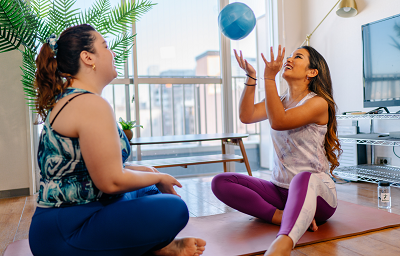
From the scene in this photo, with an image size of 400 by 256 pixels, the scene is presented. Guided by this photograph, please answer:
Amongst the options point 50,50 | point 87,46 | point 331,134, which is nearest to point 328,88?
point 331,134

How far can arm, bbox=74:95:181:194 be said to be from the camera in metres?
0.91

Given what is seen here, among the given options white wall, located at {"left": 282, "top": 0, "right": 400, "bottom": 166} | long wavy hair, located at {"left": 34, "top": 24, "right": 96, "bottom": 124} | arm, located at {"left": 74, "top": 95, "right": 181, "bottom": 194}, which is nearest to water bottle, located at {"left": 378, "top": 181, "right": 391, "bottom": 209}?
white wall, located at {"left": 282, "top": 0, "right": 400, "bottom": 166}

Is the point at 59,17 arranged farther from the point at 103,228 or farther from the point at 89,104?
the point at 103,228

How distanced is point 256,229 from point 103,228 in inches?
33.9

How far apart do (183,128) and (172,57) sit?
101 cm

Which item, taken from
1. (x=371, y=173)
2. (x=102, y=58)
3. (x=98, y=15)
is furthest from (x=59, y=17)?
(x=371, y=173)

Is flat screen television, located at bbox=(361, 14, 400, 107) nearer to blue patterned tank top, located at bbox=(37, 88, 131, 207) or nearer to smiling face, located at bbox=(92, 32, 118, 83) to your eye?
smiling face, located at bbox=(92, 32, 118, 83)

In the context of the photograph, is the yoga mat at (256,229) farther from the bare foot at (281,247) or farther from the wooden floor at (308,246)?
the bare foot at (281,247)

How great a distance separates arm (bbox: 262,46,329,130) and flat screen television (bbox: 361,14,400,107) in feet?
4.83

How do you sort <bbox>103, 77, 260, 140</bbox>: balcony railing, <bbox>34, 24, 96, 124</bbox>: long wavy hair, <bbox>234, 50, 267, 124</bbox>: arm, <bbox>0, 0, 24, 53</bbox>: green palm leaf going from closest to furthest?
1. <bbox>34, 24, 96, 124</bbox>: long wavy hair
2. <bbox>234, 50, 267, 124</bbox>: arm
3. <bbox>0, 0, 24, 53</bbox>: green palm leaf
4. <bbox>103, 77, 260, 140</bbox>: balcony railing

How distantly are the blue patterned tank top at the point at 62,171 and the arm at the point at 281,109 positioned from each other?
814 mm

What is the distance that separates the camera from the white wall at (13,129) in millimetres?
2766

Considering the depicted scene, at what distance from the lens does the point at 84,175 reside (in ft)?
3.34

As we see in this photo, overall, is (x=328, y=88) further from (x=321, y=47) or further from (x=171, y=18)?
(x=171, y=18)
